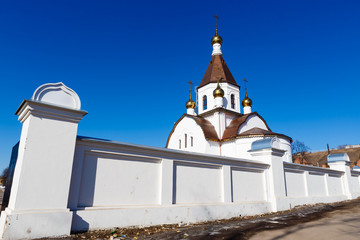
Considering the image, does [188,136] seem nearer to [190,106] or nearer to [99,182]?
[190,106]

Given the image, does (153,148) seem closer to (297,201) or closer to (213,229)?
(213,229)

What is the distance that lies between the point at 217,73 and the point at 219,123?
5.19 metres

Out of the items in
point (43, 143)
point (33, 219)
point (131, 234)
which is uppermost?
point (43, 143)

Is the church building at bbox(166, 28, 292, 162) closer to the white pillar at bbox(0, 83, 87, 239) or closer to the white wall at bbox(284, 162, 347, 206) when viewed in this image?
the white wall at bbox(284, 162, 347, 206)

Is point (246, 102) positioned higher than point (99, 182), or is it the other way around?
point (246, 102)

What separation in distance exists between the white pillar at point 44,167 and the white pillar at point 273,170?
6.16m

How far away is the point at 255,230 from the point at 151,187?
7.78ft

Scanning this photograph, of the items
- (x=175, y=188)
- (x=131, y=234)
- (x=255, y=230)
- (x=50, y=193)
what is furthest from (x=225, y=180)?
(x=50, y=193)

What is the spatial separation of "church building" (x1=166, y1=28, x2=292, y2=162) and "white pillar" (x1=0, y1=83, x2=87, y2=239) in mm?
13623

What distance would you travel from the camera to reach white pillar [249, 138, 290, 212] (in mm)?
8031

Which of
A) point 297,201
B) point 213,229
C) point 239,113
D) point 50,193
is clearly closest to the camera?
point 50,193

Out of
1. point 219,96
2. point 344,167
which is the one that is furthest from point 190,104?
point 344,167

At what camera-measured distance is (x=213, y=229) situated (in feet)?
16.4

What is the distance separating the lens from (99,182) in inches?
190
